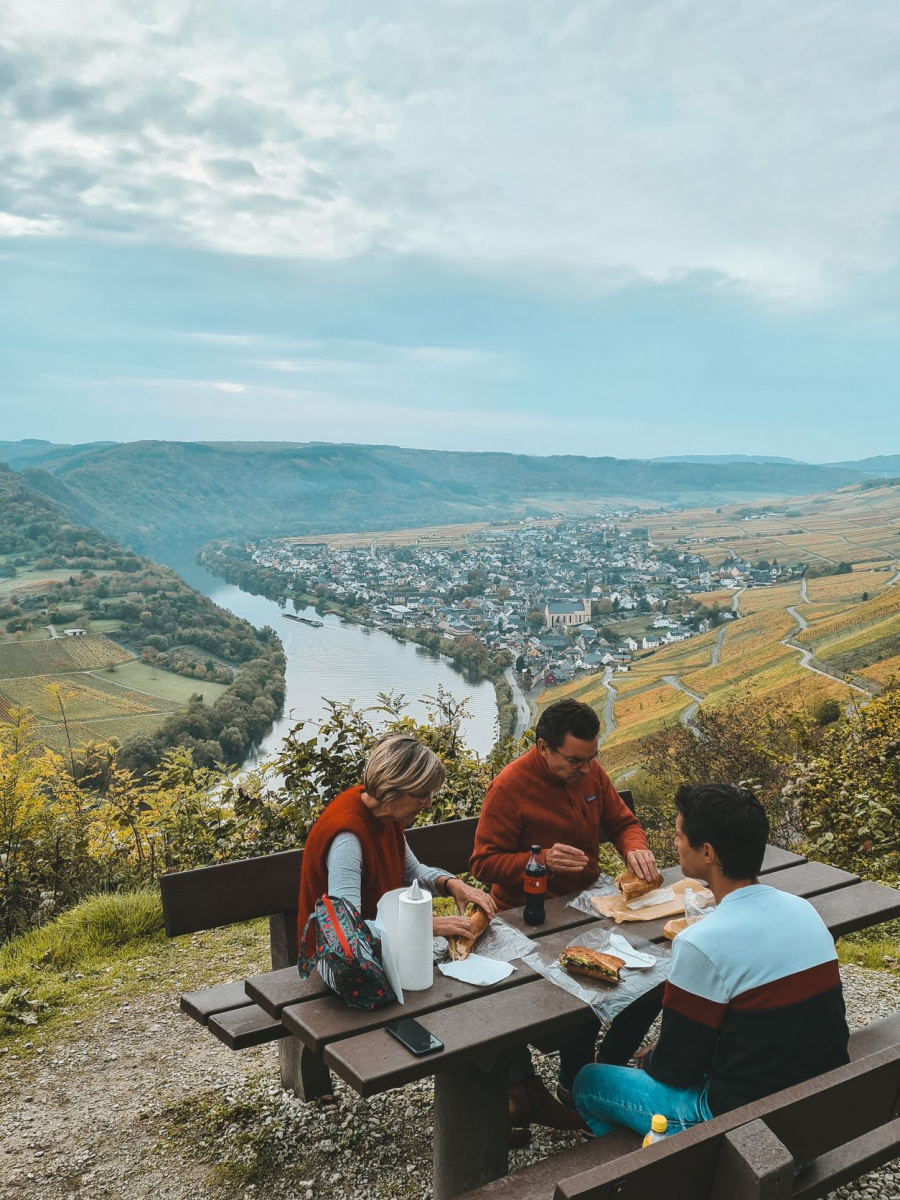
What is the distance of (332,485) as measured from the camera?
130375 mm

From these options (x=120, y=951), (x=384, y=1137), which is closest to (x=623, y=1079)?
(x=384, y=1137)

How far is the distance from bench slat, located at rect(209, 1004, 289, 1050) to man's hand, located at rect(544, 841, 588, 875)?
1.13m

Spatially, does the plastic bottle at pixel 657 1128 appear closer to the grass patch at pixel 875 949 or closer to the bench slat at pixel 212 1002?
the bench slat at pixel 212 1002

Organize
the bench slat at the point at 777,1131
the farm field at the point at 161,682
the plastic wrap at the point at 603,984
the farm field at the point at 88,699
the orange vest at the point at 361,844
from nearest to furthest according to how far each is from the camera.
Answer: the bench slat at the point at 777,1131
the plastic wrap at the point at 603,984
the orange vest at the point at 361,844
the farm field at the point at 88,699
the farm field at the point at 161,682

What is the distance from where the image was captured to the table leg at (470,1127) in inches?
104

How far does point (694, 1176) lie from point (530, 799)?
6.09 ft

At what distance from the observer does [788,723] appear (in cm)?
802

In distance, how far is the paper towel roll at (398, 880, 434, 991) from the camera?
97.1 inches

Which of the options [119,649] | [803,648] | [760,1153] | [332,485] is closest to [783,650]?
[803,648]

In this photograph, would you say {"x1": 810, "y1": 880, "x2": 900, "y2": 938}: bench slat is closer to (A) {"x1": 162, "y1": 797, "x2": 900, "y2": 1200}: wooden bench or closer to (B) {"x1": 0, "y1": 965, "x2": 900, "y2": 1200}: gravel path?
(A) {"x1": 162, "y1": 797, "x2": 900, "y2": 1200}: wooden bench

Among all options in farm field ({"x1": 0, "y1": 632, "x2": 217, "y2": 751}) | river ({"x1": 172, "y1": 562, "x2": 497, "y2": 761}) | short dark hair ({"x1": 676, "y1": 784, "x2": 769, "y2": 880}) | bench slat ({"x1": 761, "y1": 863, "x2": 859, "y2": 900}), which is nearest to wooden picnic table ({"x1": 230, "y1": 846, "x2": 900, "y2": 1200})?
short dark hair ({"x1": 676, "y1": 784, "x2": 769, "y2": 880})

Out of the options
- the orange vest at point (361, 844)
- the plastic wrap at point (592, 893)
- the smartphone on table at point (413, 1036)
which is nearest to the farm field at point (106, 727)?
the plastic wrap at point (592, 893)

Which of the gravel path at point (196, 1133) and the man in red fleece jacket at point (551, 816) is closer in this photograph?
the gravel path at point (196, 1133)

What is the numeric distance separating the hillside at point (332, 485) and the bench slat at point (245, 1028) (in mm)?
93131
